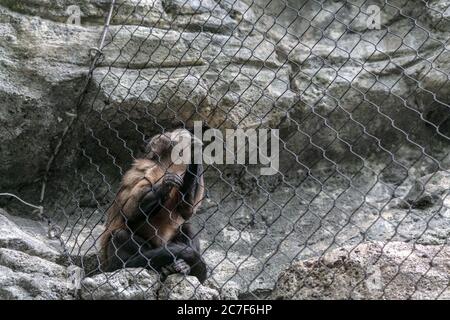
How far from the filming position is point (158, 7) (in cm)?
404

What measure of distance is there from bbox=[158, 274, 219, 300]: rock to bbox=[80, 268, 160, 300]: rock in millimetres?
34

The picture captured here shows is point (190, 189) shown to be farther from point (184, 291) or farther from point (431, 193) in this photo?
point (431, 193)

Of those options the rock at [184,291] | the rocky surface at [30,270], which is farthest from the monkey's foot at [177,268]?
the rocky surface at [30,270]

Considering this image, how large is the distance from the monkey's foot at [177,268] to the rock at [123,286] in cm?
16

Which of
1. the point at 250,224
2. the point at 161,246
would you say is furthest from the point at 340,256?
the point at 250,224

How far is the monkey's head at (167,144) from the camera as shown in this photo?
341cm

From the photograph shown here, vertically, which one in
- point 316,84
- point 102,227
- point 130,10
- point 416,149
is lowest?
point 102,227

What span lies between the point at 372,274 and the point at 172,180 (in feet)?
3.07

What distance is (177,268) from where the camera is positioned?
2941 mm

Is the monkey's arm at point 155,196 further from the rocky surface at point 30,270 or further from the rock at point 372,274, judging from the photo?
the rock at point 372,274

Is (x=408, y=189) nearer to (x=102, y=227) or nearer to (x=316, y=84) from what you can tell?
(x=316, y=84)

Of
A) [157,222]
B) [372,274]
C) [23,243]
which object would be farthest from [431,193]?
[23,243]

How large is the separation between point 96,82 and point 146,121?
0.99ft

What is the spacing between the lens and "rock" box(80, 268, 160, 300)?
2.68 meters
